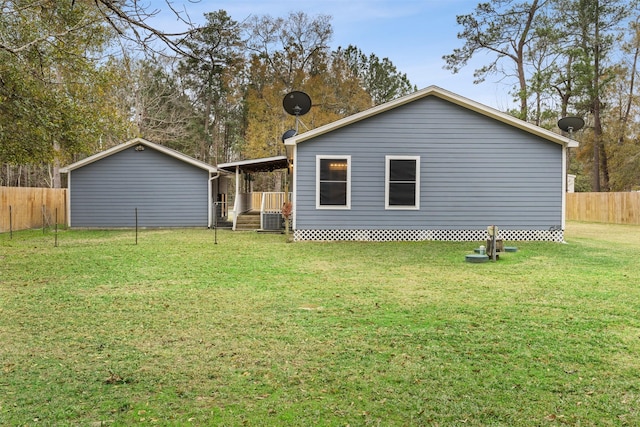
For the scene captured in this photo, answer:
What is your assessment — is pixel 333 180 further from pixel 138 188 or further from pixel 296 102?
pixel 138 188

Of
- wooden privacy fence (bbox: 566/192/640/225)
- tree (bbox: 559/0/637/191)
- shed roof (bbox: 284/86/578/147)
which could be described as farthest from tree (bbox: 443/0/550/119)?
shed roof (bbox: 284/86/578/147)

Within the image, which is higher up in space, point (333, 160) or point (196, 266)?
point (333, 160)

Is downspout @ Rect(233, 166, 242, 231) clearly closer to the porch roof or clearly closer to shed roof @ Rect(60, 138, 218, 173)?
the porch roof

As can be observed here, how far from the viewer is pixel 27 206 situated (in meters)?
17.5

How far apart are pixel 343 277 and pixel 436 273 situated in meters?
1.56

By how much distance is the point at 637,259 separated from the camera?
9.32 m

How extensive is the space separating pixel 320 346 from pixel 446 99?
999 centimetres

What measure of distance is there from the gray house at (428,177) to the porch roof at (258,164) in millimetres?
3514

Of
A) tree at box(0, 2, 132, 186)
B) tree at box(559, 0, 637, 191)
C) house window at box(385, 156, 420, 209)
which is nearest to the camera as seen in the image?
tree at box(0, 2, 132, 186)

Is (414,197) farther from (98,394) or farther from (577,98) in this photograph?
(577,98)

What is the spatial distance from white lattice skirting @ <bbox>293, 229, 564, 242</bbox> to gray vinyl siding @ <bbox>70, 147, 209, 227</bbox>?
6.49 metres

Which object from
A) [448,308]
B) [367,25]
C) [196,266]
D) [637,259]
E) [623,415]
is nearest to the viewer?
[623,415]

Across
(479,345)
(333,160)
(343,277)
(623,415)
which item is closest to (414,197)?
(333,160)

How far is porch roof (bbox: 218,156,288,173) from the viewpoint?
15.9 meters
